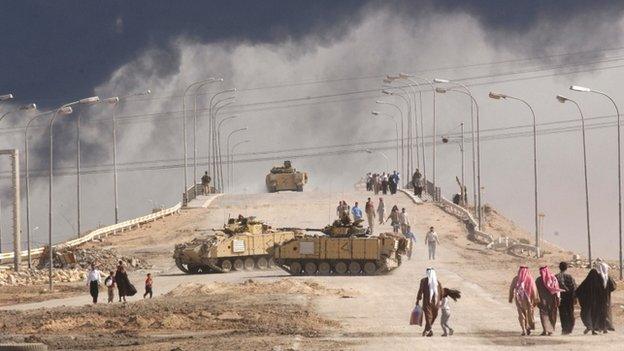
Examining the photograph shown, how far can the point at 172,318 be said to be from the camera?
39.2 m

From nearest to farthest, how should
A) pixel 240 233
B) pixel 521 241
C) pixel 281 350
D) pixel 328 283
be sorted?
pixel 281 350
pixel 328 283
pixel 240 233
pixel 521 241

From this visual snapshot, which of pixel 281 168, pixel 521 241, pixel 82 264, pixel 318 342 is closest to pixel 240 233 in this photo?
pixel 82 264

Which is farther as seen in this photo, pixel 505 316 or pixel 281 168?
pixel 281 168

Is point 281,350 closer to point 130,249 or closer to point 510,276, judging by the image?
point 510,276

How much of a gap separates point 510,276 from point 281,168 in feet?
175

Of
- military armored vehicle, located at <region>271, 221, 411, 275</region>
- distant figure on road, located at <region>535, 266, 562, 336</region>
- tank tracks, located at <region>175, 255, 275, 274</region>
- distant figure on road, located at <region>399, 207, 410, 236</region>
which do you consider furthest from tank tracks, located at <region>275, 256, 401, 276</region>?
distant figure on road, located at <region>535, 266, 562, 336</region>

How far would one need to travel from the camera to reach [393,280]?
55906 mm

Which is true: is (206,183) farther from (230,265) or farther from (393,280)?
(393,280)

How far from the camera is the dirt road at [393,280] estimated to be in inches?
1321

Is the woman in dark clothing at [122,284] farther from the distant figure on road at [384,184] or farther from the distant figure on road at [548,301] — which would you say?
the distant figure on road at [384,184]

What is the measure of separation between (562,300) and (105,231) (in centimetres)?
5157

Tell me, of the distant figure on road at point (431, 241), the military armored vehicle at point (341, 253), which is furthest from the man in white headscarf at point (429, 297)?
the distant figure on road at point (431, 241)

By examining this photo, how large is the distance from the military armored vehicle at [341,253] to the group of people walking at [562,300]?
80.4ft

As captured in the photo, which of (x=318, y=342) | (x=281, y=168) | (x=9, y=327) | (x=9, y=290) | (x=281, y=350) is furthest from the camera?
(x=281, y=168)
